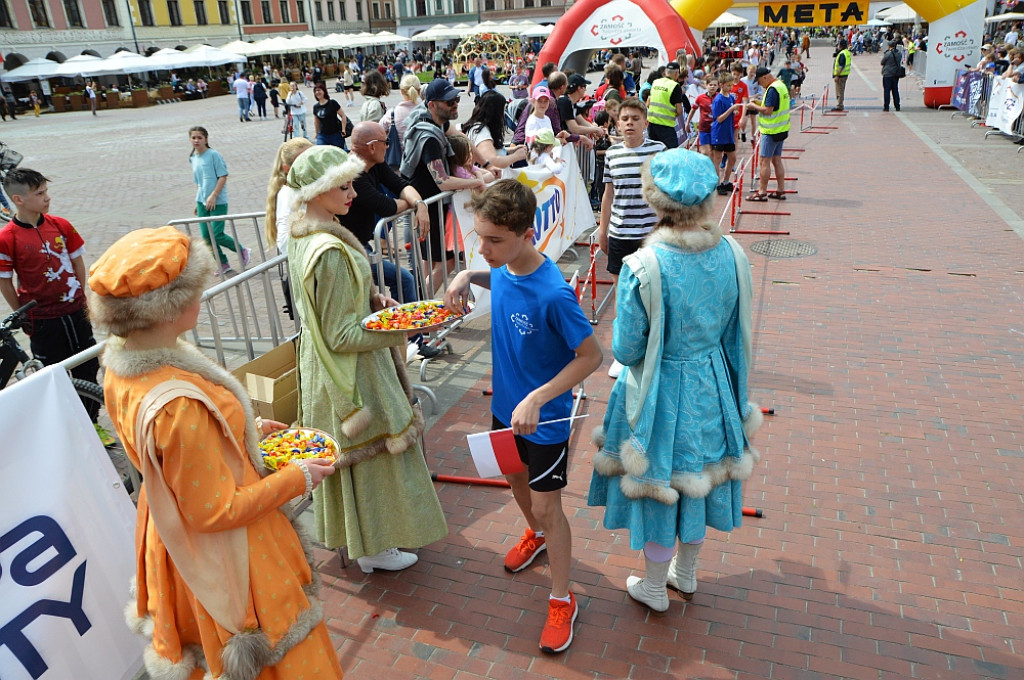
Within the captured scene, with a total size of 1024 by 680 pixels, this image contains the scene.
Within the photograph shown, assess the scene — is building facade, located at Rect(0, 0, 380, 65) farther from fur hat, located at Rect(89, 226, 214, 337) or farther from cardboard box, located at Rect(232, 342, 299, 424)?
fur hat, located at Rect(89, 226, 214, 337)

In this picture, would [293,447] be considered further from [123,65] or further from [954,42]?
[123,65]

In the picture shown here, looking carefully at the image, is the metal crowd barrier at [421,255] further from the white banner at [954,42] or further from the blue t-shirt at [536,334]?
the white banner at [954,42]

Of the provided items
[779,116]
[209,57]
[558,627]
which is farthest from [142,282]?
[209,57]

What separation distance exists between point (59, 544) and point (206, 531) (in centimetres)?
96

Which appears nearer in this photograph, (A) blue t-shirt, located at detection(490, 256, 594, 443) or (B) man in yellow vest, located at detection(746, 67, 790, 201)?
(A) blue t-shirt, located at detection(490, 256, 594, 443)

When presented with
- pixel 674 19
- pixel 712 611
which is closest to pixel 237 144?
pixel 674 19

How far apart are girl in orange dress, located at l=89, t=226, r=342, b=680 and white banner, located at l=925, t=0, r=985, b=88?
24087mm

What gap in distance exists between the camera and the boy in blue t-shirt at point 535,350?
9.32ft

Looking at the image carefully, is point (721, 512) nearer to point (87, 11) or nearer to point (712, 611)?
point (712, 611)

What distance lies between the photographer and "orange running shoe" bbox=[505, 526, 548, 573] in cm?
381

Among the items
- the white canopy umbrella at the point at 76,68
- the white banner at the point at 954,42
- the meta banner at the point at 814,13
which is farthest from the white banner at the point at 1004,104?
the white canopy umbrella at the point at 76,68

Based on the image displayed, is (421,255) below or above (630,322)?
below

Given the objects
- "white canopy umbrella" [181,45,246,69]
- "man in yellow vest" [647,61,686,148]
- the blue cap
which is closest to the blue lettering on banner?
the blue cap

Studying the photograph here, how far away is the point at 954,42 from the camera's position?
20781mm
